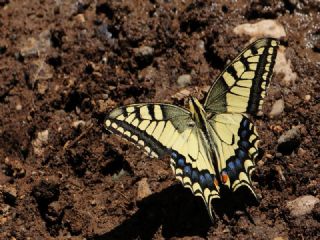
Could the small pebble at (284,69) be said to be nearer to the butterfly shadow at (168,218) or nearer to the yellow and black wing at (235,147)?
the yellow and black wing at (235,147)

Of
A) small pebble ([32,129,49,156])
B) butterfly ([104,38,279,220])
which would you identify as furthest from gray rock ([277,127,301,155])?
small pebble ([32,129,49,156])

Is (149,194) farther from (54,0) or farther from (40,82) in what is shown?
(54,0)

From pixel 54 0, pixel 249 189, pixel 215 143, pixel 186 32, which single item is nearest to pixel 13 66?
pixel 54 0

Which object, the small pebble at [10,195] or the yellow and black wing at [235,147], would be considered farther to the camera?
the small pebble at [10,195]

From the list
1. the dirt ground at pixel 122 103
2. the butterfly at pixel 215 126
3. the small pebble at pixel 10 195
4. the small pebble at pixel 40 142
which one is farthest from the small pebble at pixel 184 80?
the small pebble at pixel 10 195

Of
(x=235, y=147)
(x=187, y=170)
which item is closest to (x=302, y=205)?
(x=235, y=147)

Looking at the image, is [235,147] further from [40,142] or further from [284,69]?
[40,142]
